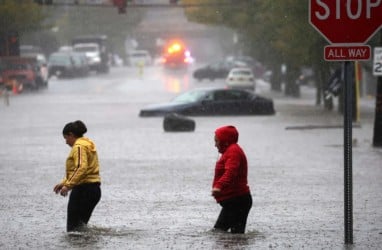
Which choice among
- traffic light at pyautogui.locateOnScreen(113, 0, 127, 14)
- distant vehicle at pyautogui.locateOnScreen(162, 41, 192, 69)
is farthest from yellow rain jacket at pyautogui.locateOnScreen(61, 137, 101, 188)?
distant vehicle at pyautogui.locateOnScreen(162, 41, 192, 69)

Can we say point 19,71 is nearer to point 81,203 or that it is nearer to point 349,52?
point 81,203

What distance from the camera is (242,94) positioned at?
4481cm

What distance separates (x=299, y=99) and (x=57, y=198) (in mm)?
43180

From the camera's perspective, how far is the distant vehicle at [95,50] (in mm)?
93188

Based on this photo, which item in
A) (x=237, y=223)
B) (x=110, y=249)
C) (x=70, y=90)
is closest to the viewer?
(x=110, y=249)

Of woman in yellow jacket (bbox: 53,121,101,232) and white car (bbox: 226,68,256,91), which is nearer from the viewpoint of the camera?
woman in yellow jacket (bbox: 53,121,101,232)

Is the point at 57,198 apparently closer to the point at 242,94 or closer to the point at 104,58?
the point at 242,94

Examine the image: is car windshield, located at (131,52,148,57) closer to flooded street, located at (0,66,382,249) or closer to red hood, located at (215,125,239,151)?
flooded street, located at (0,66,382,249)

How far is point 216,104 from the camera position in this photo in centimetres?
4388

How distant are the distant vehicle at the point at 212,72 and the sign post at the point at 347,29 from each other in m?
68.7

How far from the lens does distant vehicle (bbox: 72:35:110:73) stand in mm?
93188

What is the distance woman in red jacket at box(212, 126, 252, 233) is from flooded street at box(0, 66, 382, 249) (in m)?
0.24

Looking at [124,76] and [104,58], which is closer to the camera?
[124,76]

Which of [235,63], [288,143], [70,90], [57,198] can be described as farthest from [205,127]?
[235,63]
